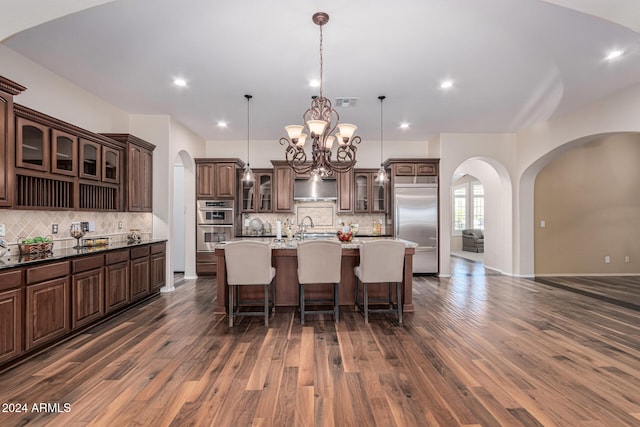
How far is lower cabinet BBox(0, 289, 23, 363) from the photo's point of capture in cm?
241

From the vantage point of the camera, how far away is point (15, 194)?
291 cm

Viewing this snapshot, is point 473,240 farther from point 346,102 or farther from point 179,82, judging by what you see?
point 179,82

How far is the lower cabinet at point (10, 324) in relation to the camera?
2.41 metres

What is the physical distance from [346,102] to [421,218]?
3036mm

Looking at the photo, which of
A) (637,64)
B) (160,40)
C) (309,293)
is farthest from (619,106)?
(160,40)

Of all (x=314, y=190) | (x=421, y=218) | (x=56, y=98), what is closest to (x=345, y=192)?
(x=314, y=190)

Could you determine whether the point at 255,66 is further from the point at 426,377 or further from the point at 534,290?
the point at 534,290

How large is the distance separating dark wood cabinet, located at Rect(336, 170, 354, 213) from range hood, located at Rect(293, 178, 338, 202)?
111 millimetres

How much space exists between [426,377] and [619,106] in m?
4.76

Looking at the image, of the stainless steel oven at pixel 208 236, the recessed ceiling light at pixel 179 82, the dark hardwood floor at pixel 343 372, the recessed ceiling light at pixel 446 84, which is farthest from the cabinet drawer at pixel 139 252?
the recessed ceiling light at pixel 446 84

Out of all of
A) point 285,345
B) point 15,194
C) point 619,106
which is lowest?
point 285,345

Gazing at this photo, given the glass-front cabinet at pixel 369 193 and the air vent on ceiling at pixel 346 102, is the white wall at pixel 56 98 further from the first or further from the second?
the glass-front cabinet at pixel 369 193

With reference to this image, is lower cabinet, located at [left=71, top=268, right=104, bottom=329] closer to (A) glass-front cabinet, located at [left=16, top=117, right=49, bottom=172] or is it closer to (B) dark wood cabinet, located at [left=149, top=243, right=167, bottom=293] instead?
(B) dark wood cabinet, located at [left=149, top=243, right=167, bottom=293]

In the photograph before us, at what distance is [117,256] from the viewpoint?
3822mm
